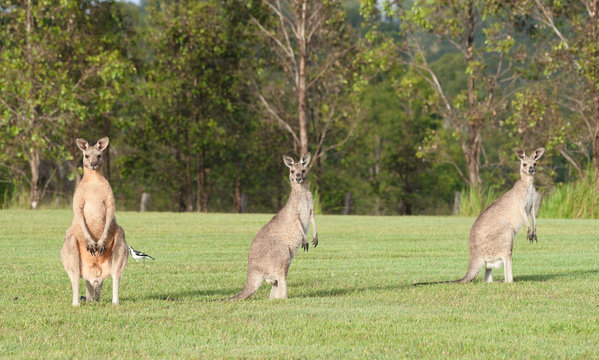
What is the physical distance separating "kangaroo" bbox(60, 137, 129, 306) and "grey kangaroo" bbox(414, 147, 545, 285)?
14.5 ft

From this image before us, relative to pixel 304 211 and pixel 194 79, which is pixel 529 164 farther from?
pixel 194 79

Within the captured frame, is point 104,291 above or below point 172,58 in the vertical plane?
below

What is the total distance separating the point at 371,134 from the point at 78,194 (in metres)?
46.5

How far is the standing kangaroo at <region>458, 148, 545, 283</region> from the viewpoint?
10.9 meters

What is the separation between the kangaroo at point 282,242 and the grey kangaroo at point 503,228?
7.72 feet

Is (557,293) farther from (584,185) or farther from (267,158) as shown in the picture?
(267,158)

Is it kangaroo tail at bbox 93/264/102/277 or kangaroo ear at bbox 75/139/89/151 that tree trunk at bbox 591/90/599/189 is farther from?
kangaroo tail at bbox 93/264/102/277

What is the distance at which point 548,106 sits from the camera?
37.6 meters

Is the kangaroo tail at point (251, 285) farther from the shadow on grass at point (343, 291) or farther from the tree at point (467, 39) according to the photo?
the tree at point (467, 39)

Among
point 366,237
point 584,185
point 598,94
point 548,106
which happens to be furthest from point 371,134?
point 366,237

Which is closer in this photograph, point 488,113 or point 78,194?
point 78,194

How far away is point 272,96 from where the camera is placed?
44.6 meters

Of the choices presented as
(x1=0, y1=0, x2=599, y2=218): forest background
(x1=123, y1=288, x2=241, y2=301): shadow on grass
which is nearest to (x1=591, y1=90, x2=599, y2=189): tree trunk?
(x1=0, y1=0, x2=599, y2=218): forest background

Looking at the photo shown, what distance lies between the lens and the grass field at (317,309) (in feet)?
23.1
